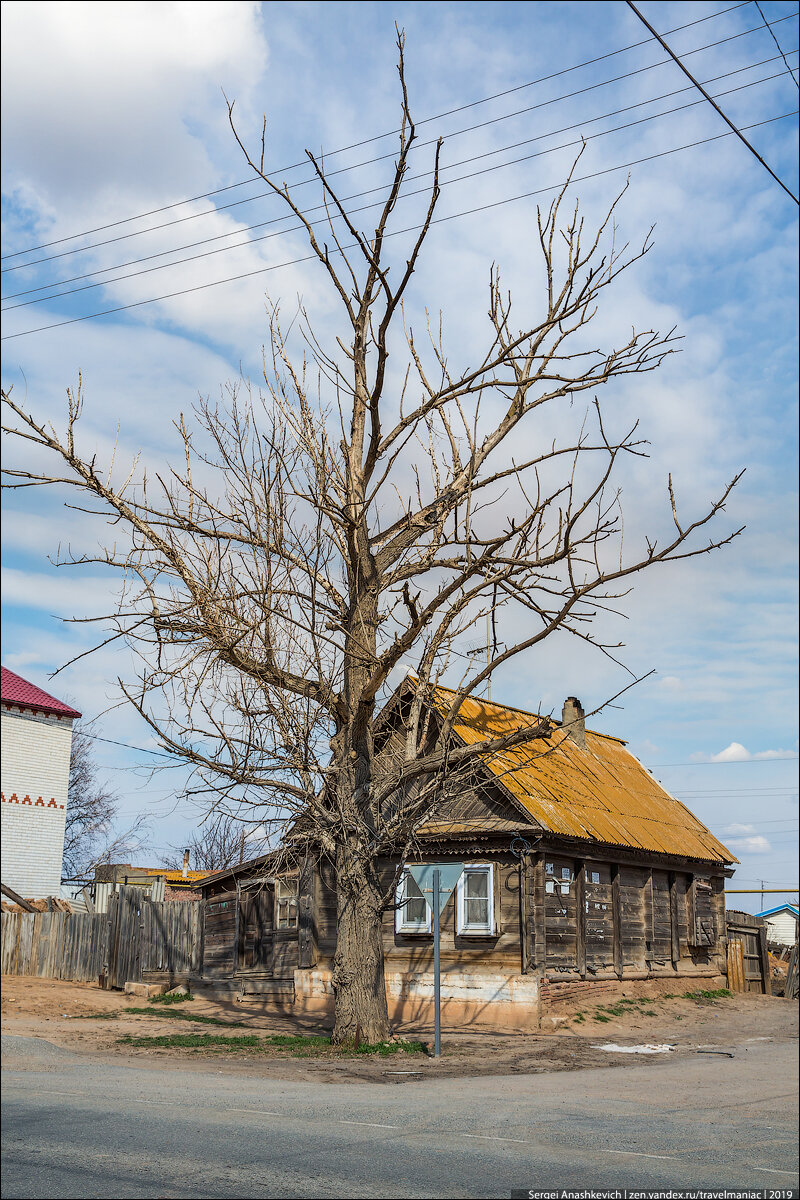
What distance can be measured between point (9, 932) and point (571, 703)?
2544 centimetres

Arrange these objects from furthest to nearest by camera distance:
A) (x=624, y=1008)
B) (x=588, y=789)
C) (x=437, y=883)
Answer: (x=588, y=789) → (x=624, y=1008) → (x=437, y=883)

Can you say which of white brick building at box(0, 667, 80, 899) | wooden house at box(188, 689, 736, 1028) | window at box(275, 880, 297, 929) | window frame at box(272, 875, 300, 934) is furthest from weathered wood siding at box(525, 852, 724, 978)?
white brick building at box(0, 667, 80, 899)

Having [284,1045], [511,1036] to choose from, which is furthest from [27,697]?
[511,1036]

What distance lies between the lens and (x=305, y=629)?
14.4 metres

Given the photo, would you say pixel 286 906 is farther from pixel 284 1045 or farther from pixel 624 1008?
pixel 284 1045

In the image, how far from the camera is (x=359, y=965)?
14852 millimetres

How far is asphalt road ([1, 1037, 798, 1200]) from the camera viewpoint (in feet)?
6.40

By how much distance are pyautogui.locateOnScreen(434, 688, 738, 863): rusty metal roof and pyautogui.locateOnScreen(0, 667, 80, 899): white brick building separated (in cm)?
1569

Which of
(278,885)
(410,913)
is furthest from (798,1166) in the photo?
(278,885)

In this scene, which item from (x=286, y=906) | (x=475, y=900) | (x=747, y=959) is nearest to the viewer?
(x=475, y=900)

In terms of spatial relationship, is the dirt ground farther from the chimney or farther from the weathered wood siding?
the chimney

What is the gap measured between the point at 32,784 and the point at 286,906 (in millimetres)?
23974

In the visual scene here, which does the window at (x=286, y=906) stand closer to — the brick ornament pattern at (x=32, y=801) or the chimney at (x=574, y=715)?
the chimney at (x=574, y=715)

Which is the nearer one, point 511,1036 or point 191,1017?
point 511,1036
